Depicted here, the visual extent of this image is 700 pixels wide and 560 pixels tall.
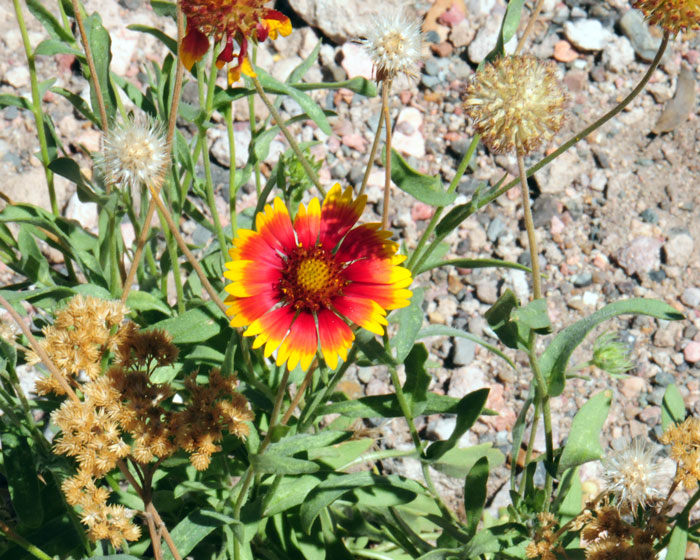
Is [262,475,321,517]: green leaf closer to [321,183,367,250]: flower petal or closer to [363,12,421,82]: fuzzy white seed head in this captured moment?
[321,183,367,250]: flower petal

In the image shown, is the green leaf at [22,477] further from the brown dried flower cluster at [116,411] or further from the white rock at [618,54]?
the white rock at [618,54]

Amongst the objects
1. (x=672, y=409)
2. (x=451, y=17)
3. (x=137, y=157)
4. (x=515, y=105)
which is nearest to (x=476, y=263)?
(x=515, y=105)

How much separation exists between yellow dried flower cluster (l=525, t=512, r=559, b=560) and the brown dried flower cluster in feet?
2.39

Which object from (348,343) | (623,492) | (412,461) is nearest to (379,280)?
(348,343)

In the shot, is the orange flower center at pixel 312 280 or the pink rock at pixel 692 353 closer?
the orange flower center at pixel 312 280

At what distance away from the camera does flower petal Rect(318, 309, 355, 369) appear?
1.63 metres

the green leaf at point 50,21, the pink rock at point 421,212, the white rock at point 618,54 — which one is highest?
the white rock at point 618,54

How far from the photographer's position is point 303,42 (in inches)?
150

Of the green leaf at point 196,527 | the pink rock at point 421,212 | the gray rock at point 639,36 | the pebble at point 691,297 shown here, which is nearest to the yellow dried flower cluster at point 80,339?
the green leaf at point 196,527

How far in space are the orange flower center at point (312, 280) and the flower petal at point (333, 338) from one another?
0.08 metres

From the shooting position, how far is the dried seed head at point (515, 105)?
1538mm

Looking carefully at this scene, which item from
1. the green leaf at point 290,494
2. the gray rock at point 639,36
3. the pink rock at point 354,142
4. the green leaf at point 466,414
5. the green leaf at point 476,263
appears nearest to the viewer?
the green leaf at point 476,263

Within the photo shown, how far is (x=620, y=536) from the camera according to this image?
5.42 feet

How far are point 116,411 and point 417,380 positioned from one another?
819mm
